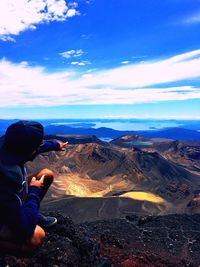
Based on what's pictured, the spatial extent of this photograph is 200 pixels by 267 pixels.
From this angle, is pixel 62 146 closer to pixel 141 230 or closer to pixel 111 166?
pixel 141 230

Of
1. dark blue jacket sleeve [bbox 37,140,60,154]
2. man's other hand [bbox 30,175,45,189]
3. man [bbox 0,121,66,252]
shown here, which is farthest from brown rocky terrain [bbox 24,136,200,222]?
man [bbox 0,121,66,252]

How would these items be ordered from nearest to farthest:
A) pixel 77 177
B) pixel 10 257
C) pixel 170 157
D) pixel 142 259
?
pixel 10 257
pixel 142 259
pixel 77 177
pixel 170 157

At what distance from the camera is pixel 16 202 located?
16.9ft

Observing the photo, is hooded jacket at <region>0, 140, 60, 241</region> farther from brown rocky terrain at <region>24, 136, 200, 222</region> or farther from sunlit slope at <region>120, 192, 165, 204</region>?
sunlit slope at <region>120, 192, 165, 204</region>

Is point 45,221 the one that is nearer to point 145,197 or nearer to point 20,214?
point 20,214

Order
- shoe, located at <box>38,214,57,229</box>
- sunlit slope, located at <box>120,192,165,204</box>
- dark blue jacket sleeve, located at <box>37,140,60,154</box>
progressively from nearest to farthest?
1. dark blue jacket sleeve, located at <box>37,140,60,154</box>
2. shoe, located at <box>38,214,57,229</box>
3. sunlit slope, located at <box>120,192,165,204</box>

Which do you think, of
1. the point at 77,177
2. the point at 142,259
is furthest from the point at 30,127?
the point at 77,177

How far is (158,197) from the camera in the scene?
197 ft

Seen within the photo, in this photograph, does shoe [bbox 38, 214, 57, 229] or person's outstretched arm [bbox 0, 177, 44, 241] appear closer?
person's outstretched arm [bbox 0, 177, 44, 241]

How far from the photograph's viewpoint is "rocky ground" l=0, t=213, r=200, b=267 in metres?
6.98

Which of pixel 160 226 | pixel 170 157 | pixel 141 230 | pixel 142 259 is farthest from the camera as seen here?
pixel 170 157

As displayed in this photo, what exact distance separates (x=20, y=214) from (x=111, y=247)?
573 cm

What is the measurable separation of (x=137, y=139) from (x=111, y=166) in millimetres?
64109

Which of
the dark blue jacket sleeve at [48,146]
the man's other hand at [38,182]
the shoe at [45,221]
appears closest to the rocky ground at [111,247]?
the shoe at [45,221]
